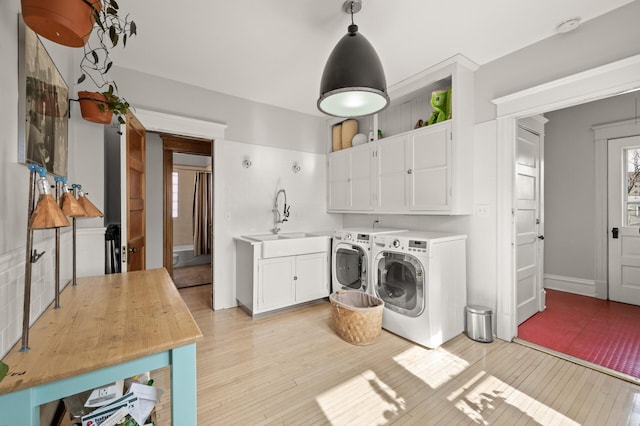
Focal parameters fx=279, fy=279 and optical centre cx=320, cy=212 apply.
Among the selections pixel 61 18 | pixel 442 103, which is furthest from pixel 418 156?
pixel 61 18

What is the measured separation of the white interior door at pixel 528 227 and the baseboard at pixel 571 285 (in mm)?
1098

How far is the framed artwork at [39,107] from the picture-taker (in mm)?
1143

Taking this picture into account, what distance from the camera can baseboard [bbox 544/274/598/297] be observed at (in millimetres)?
3790

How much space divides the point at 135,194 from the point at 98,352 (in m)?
2.09

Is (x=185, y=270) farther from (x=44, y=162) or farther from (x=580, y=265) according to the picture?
(x=580, y=265)

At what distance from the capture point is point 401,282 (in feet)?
9.16

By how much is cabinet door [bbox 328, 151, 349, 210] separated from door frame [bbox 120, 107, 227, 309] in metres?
1.63

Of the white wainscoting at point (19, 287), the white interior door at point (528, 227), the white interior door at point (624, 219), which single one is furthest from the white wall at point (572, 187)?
the white wainscoting at point (19, 287)

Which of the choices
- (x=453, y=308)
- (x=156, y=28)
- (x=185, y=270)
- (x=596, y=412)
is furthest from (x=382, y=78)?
(x=185, y=270)

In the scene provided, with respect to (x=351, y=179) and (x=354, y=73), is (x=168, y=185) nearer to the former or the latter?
(x=351, y=179)

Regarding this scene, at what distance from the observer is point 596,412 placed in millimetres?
1694

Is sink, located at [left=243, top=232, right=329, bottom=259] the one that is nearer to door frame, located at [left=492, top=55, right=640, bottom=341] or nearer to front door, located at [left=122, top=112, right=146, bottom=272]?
front door, located at [left=122, top=112, right=146, bottom=272]

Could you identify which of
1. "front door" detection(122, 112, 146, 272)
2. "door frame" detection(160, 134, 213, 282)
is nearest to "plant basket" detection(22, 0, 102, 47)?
"front door" detection(122, 112, 146, 272)

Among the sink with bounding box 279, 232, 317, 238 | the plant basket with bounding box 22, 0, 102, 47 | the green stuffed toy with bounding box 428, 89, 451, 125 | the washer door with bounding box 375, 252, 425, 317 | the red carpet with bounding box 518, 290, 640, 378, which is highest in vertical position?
the green stuffed toy with bounding box 428, 89, 451, 125
